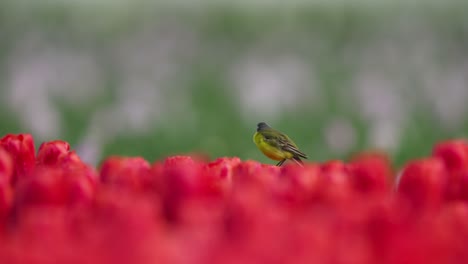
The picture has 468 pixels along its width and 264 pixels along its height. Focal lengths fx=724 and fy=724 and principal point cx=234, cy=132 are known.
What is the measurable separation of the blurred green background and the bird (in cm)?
48

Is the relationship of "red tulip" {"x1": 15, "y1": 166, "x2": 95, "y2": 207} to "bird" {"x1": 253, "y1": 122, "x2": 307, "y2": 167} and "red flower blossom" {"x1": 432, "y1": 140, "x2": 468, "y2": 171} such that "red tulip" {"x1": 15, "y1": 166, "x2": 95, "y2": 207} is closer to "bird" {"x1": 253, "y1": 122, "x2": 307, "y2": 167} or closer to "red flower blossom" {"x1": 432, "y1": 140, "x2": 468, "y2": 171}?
"red flower blossom" {"x1": 432, "y1": 140, "x2": 468, "y2": 171}

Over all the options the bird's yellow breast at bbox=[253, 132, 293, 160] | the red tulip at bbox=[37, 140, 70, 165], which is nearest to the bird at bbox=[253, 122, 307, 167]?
the bird's yellow breast at bbox=[253, 132, 293, 160]

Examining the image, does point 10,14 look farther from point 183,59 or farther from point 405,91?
point 405,91

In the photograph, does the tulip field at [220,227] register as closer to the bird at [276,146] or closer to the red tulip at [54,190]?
the red tulip at [54,190]

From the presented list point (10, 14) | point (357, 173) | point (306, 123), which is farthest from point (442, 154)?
point (10, 14)

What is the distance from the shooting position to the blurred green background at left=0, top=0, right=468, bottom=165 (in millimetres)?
1237

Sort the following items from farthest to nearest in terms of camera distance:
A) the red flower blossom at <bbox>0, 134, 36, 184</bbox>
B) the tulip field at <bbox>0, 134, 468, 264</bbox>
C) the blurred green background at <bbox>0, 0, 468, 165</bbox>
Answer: the blurred green background at <bbox>0, 0, 468, 165</bbox> → the red flower blossom at <bbox>0, 134, 36, 184</bbox> → the tulip field at <bbox>0, 134, 468, 264</bbox>

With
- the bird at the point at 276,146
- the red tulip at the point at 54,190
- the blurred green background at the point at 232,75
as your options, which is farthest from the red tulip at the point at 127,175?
the blurred green background at the point at 232,75

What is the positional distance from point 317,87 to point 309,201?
47.4 inches

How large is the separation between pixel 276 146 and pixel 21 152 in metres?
0.49

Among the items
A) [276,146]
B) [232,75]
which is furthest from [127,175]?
[232,75]

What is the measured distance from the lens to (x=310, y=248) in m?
0.09

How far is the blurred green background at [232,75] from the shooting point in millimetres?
1237

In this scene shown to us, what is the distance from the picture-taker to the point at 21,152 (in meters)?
0.20
